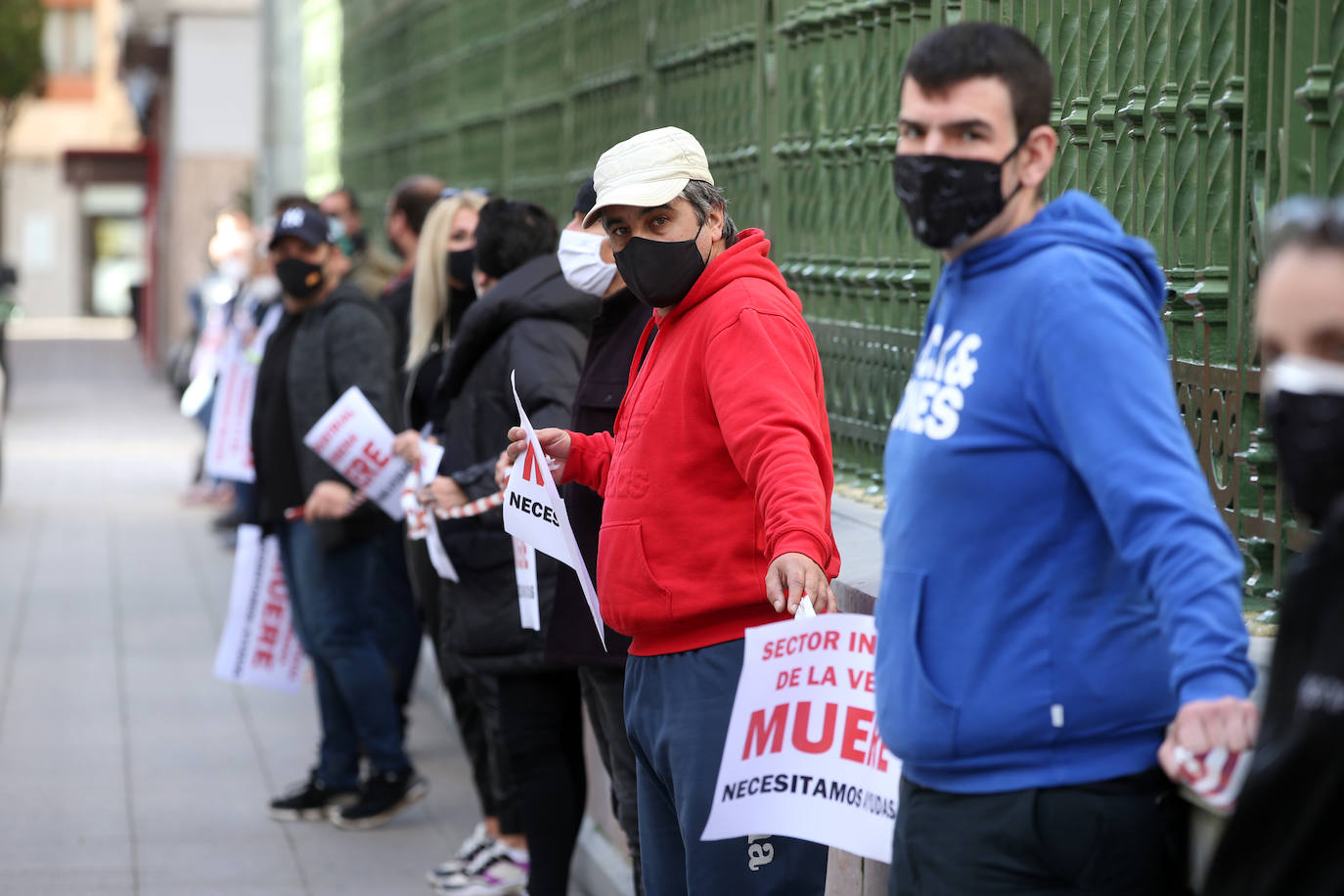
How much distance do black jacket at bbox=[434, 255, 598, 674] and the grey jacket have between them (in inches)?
47.4

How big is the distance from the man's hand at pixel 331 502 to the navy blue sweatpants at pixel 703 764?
2938 millimetres

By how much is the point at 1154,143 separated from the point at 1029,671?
1436mm

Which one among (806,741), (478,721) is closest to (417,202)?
(478,721)

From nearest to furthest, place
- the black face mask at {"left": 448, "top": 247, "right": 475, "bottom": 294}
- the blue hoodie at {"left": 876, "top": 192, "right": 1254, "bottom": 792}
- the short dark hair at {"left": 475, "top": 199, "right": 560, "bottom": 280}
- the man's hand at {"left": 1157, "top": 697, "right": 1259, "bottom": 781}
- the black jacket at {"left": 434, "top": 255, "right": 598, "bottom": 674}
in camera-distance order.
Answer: the man's hand at {"left": 1157, "top": 697, "right": 1259, "bottom": 781}
the blue hoodie at {"left": 876, "top": 192, "right": 1254, "bottom": 792}
the black jacket at {"left": 434, "top": 255, "right": 598, "bottom": 674}
the short dark hair at {"left": 475, "top": 199, "right": 560, "bottom": 280}
the black face mask at {"left": 448, "top": 247, "right": 475, "bottom": 294}

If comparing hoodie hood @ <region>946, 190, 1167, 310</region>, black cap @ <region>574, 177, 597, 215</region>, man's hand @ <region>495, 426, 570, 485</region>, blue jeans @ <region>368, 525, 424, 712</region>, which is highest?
black cap @ <region>574, 177, 597, 215</region>

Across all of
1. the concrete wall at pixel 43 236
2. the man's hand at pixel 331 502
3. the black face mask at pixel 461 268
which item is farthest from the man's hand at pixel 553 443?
the concrete wall at pixel 43 236

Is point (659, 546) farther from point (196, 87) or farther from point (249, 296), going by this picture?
point (196, 87)

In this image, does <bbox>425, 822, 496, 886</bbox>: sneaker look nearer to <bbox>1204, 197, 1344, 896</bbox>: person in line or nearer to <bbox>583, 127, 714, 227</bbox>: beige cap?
<bbox>583, 127, 714, 227</bbox>: beige cap

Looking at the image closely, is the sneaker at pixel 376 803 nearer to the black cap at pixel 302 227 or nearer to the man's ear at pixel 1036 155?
the black cap at pixel 302 227

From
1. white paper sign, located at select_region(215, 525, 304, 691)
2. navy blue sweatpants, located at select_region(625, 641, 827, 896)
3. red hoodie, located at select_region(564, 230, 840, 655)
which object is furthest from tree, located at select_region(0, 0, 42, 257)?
navy blue sweatpants, located at select_region(625, 641, 827, 896)

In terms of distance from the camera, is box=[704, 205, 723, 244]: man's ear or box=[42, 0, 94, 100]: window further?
box=[42, 0, 94, 100]: window

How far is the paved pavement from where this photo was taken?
20.5 feet

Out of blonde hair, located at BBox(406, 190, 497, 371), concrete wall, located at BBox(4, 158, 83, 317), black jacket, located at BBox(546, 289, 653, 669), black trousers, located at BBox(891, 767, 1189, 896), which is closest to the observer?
black trousers, located at BBox(891, 767, 1189, 896)

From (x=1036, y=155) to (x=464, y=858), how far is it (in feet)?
13.9
